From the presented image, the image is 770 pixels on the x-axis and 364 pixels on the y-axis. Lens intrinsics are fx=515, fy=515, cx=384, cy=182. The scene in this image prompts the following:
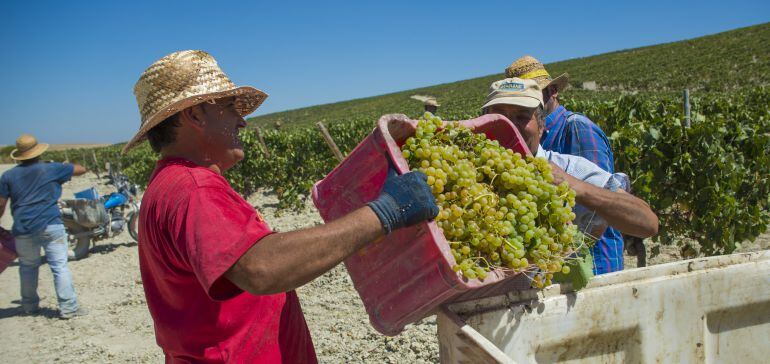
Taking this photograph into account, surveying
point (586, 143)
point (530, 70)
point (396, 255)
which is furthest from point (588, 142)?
point (396, 255)

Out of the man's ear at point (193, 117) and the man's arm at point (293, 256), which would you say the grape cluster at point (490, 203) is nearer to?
the man's arm at point (293, 256)

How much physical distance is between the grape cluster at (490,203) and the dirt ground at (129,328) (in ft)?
8.93

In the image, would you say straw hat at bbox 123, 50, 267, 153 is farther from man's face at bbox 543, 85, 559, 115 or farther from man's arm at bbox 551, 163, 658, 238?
man's face at bbox 543, 85, 559, 115

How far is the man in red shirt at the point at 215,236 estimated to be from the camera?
1.32m

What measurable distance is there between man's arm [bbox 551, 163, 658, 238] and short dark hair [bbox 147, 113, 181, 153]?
1.34 metres

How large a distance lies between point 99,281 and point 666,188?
7.70 metres

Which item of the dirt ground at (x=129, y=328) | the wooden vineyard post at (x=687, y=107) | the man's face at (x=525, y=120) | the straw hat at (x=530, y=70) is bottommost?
the dirt ground at (x=129, y=328)

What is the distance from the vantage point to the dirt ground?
4359 mm

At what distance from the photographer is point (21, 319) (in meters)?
6.27

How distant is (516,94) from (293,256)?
147cm

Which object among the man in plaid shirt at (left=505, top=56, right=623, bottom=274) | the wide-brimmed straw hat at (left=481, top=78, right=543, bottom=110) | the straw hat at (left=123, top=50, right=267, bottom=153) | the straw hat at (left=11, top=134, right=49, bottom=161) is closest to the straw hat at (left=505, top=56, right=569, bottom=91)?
the man in plaid shirt at (left=505, top=56, right=623, bottom=274)

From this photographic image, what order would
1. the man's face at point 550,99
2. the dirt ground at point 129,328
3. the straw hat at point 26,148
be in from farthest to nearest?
the straw hat at point 26,148 → the dirt ground at point 129,328 → the man's face at point 550,99

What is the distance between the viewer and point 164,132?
177cm

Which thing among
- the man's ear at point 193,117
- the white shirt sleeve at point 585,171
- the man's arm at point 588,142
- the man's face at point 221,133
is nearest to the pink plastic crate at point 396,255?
the man's face at point 221,133
